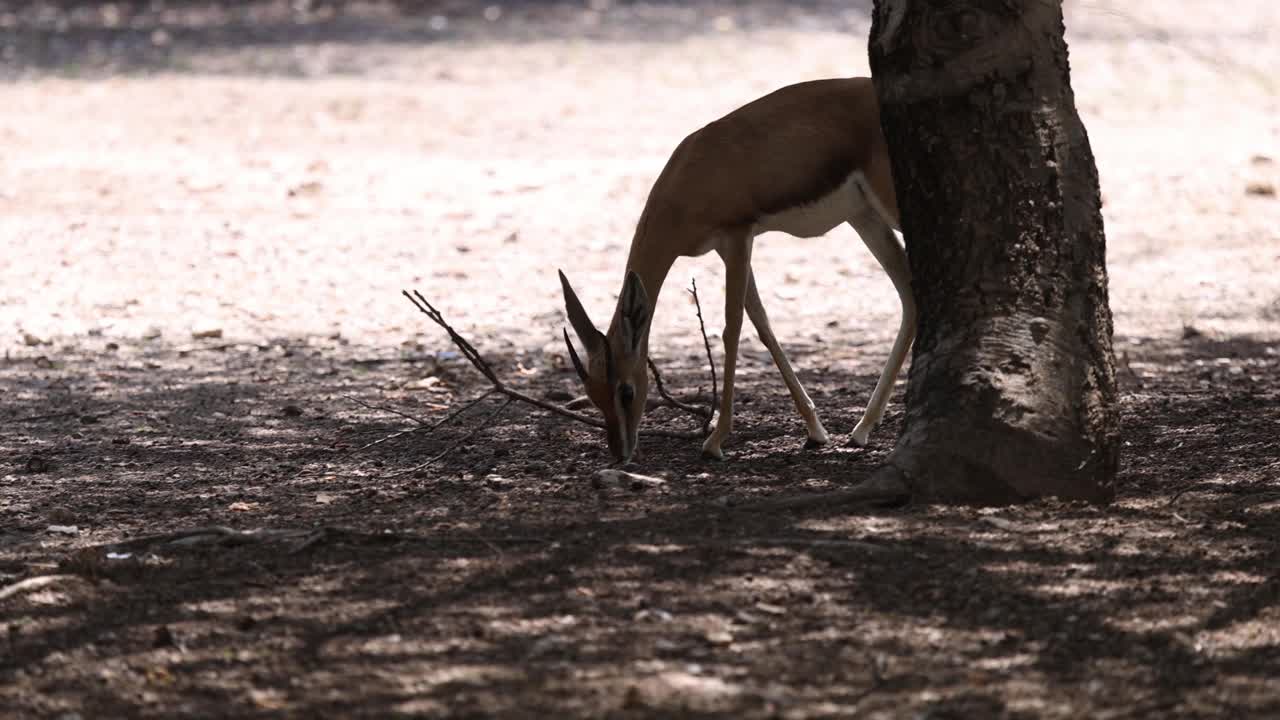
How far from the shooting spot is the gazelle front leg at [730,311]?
6.43 meters

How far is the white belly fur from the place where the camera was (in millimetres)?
6445

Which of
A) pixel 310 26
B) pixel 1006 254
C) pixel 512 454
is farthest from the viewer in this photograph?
pixel 310 26

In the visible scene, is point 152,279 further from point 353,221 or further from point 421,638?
point 421,638

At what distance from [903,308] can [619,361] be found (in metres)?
1.35

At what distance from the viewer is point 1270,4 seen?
78.1ft

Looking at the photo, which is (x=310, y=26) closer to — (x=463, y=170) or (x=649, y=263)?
(x=463, y=170)

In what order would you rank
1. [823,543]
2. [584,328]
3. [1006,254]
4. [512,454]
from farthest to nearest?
[512,454] < [584,328] < [1006,254] < [823,543]

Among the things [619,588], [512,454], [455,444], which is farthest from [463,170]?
[619,588]

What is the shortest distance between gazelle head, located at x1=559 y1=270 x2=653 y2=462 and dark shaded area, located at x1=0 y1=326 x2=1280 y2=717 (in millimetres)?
207

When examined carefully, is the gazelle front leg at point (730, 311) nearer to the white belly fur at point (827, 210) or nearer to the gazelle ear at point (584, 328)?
the white belly fur at point (827, 210)

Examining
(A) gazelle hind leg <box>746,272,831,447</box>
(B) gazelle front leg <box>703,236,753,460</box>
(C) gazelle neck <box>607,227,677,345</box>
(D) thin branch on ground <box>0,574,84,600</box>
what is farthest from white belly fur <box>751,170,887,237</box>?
(D) thin branch on ground <box>0,574,84,600</box>

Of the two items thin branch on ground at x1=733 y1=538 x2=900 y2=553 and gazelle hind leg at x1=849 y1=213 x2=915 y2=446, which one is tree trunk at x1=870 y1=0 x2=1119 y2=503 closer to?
thin branch on ground at x1=733 y1=538 x2=900 y2=553

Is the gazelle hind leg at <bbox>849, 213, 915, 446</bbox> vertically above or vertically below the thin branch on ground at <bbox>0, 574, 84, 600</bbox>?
above

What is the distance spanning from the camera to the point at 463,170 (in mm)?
13398
